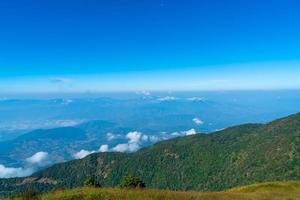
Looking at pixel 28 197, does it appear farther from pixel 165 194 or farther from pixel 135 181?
pixel 135 181

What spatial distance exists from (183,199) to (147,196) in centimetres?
237

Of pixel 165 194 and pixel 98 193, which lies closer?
pixel 98 193

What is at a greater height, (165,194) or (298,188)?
(165,194)

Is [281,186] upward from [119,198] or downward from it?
downward

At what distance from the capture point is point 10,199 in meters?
19.4

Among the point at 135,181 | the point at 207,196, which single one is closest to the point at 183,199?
the point at 207,196

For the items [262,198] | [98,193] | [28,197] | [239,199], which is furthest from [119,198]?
[262,198]

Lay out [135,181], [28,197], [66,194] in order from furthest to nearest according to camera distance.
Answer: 1. [135,181]
2. [66,194]
3. [28,197]

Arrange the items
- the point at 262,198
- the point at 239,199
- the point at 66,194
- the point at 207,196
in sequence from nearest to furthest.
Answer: the point at 66,194 < the point at 207,196 < the point at 239,199 < the point at 262,198

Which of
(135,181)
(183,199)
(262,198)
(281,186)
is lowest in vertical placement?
(135,181)

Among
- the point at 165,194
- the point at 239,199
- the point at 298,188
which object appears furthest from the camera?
the point at 298,188

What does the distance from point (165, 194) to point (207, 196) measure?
3.36 metres

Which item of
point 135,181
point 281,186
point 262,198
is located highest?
point 262,198

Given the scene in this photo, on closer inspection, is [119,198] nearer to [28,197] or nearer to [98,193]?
[98,193]
